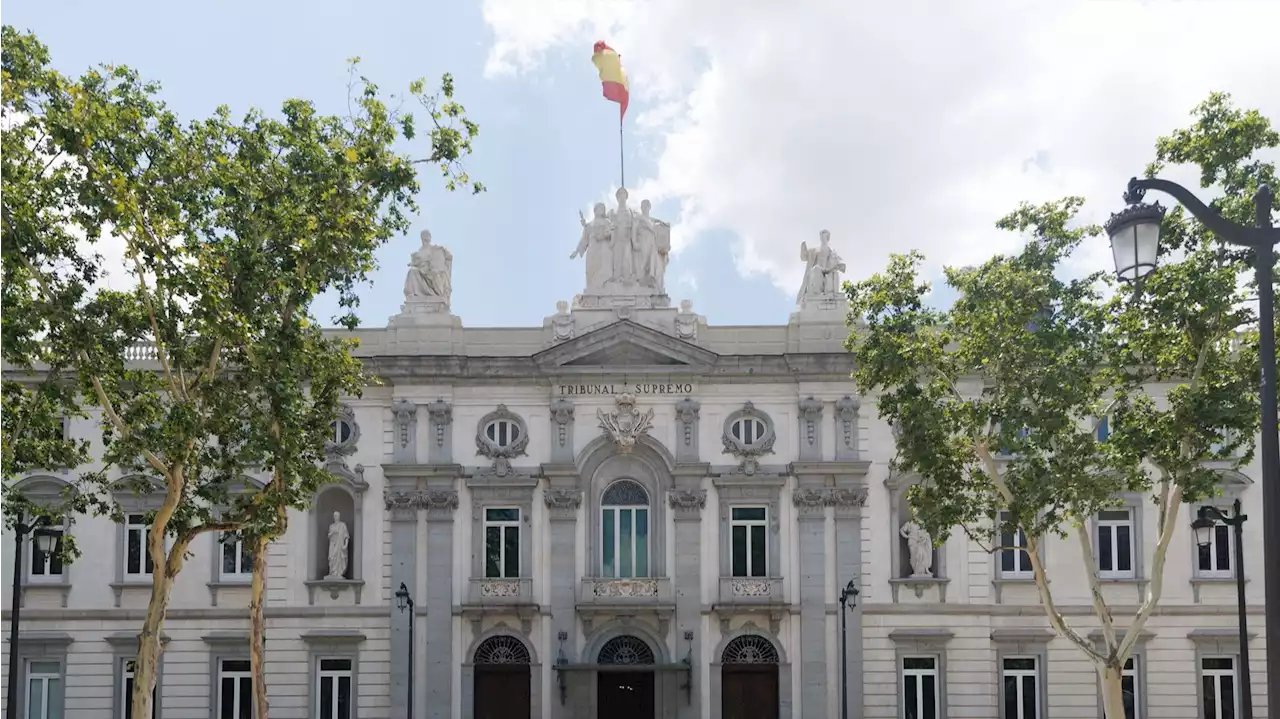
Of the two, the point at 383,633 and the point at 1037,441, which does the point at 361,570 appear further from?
the point at 1037,441

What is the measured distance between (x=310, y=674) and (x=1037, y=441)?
2077 centimetres

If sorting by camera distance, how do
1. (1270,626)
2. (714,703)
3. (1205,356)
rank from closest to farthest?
(1270,626), (1205,356), (714,703)

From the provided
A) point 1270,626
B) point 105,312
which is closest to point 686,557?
point 105,312

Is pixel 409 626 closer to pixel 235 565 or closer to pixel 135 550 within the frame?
pixel 235 565

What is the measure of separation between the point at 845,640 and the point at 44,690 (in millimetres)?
21382

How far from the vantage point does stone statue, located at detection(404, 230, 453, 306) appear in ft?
129

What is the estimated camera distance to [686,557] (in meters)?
37.8

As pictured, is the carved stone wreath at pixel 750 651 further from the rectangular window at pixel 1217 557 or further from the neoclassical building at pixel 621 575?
the rectangular window at pixel 1217 557

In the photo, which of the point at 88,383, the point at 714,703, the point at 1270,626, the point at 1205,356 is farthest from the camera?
the point at 714,703

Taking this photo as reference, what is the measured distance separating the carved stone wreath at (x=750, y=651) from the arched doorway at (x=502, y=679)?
5348 mm

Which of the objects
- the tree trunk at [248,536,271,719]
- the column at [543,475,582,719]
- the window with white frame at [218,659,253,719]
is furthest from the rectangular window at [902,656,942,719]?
the tree trunk at [248,536,271,719]

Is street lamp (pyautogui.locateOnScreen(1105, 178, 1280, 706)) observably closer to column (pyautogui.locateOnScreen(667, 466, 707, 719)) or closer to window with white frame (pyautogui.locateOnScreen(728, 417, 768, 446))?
column (pyautogui.locateOnScreen(667, 466, 707, 719))

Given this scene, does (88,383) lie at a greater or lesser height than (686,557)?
greater

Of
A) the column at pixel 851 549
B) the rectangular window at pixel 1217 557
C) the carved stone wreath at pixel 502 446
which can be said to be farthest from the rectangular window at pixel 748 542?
the rectangular window at pixel 1217 557
